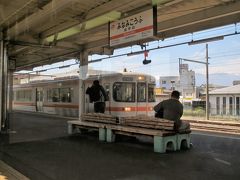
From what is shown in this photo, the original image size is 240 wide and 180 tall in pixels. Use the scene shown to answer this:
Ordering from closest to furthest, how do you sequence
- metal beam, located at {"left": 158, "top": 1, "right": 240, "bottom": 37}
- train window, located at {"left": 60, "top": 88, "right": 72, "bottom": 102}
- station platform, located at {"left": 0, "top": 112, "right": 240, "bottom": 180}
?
station platform, located at {"left": 0, "top": 112, "right": 240, "bottom": 180} → metal beam, located at {"left": 158, "top": 1, "right": 240, "bottom": 37} → train window, located at {"left": 60, "top": 88, "right": 72, "bottom": 102}

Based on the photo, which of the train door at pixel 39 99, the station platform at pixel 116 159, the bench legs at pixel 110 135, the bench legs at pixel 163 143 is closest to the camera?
the station platform at pixel 116 159

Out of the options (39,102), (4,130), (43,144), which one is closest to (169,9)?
(43,144)

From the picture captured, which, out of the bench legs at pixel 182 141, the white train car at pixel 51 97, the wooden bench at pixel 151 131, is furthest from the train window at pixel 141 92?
the bench legs at pixel 182 141

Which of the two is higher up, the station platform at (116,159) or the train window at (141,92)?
the train window at (141,92)

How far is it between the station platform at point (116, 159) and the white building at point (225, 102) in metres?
17.8

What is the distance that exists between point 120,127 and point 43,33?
223 inches

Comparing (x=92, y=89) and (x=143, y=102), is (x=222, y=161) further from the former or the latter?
(x=143, y=102)

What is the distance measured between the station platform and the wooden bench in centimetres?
24

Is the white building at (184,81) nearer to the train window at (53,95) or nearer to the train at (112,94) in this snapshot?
the train window at (53,95)

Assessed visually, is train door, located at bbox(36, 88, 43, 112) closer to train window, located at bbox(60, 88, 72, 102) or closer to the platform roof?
train window, located at bbox(60, 88, 72, 102)

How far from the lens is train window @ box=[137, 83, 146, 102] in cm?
1476

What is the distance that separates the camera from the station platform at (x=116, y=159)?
572cm


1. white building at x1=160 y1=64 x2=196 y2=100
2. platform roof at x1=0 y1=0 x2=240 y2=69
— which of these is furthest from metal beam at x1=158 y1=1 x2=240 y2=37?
white building at x1=160 y1=64 x2=196 y2=100

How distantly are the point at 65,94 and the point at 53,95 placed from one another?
1881 millimetres
